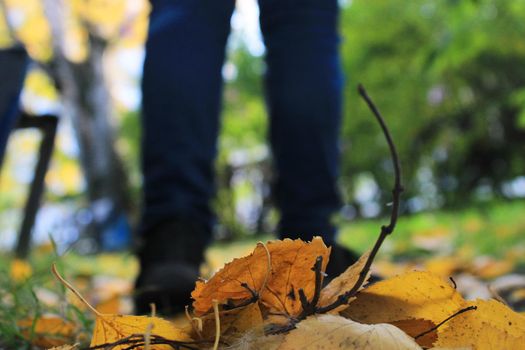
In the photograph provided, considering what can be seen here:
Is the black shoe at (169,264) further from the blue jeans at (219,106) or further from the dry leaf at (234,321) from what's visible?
the dry leaf at (234,321)

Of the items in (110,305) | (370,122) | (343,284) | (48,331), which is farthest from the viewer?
(370,122)

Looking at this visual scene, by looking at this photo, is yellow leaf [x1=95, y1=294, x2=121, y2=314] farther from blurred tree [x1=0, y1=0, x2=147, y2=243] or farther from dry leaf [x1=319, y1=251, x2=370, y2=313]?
blurred tree [x1=0, y1=0, x2=147, y2=243]

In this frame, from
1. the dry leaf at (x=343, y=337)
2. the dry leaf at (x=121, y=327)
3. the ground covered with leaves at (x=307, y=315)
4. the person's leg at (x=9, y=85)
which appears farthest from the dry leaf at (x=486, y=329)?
the person's leg at (x=9, y=85)

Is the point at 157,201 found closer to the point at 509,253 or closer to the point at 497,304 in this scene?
the point at 497,304

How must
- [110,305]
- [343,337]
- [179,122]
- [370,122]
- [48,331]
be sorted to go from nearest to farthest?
[343,337] < [48,331] < [110,305] < [179,122] < [370,122]

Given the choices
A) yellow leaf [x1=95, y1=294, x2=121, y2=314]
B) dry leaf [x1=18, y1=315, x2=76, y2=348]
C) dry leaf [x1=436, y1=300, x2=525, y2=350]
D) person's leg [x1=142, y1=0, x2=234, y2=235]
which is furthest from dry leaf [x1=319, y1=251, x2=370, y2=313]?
person's leg [x1=142, y1=0, x2=234, y2=235]

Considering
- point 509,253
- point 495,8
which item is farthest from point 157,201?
point 495,8

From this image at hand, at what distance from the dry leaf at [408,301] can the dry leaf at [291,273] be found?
0.07m

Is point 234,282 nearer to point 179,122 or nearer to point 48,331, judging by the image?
point 48,331

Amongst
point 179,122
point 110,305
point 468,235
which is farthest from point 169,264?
point 468,235

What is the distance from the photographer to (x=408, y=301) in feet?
2.13

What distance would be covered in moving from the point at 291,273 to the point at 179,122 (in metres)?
0.81

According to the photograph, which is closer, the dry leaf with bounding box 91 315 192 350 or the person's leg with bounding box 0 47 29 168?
the dry leaf with bounding box 91 315 192 350

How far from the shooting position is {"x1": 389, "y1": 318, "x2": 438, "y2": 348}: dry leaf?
62 cm
